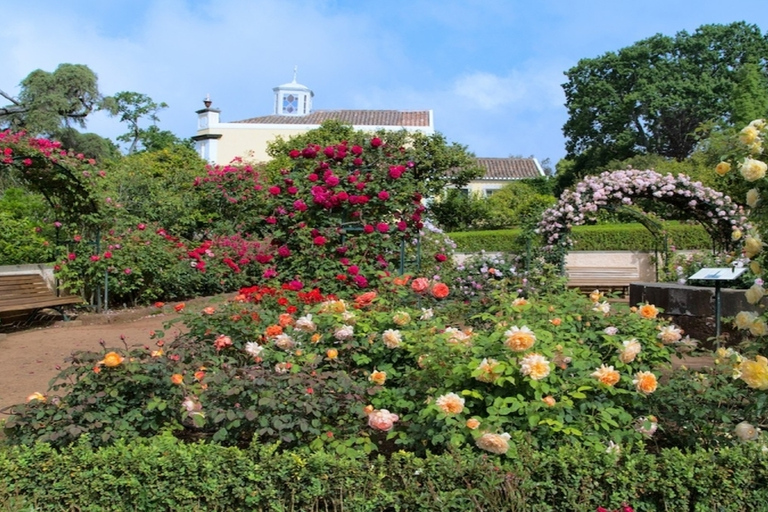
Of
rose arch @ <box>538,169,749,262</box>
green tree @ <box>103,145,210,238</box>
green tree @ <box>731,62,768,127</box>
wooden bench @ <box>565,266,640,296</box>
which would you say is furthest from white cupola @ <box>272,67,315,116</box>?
rose arch @ <box>538,169,749,262</box>

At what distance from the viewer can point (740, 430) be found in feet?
9.18

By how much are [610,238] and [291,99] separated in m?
30.9

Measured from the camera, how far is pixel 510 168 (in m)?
44.5

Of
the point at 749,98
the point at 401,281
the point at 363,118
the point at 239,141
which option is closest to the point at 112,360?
the point at 401,281

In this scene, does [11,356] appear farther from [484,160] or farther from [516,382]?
[484,160]

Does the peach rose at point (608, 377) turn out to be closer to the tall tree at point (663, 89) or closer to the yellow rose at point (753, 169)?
the yellow rose at point (753, 169)

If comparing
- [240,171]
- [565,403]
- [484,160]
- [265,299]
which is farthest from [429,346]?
[484,160]

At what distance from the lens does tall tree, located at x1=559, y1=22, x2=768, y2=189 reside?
36.5 meters

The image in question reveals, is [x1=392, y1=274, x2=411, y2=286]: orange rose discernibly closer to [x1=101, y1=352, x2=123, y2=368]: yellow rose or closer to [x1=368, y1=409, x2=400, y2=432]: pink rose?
[x1=368, y1=409, x2=400, y2=432]: pink rose

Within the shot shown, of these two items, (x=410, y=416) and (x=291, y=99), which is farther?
(x=291, y=99)

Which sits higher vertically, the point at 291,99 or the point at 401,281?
the point at 291,99

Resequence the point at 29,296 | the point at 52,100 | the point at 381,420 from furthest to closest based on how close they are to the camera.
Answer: the point at 52,100 < the point at 29,296 < the point at 381,420

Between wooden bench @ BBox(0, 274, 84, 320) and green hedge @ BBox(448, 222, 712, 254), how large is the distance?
440 inches

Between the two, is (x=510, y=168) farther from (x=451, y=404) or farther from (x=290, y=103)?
(x=451, y=404)
